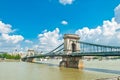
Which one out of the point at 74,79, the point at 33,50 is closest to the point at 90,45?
the point at 74,79

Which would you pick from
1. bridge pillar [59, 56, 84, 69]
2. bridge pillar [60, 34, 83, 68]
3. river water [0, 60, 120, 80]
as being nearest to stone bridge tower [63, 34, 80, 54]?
bridge pillar [60, 34, 83, 68]

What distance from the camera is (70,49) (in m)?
76.9

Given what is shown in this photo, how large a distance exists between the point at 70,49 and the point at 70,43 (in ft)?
6.11

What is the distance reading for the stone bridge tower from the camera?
76312 millimetres

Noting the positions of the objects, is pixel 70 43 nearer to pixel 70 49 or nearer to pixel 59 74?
pixel 70 49

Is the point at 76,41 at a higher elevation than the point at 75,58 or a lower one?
higher

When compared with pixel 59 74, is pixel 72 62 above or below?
above

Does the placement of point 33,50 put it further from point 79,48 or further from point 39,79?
point 39,79

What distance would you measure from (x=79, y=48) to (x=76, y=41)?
2948 millimetres

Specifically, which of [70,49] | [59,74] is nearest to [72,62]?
[70,49]

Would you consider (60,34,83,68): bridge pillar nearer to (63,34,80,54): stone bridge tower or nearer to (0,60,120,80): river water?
(63,34,80,54): stone bridge tower

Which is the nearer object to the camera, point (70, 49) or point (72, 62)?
point (72, 62)

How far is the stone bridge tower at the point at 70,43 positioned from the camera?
76.3 metres

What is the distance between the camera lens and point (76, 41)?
256 feet
